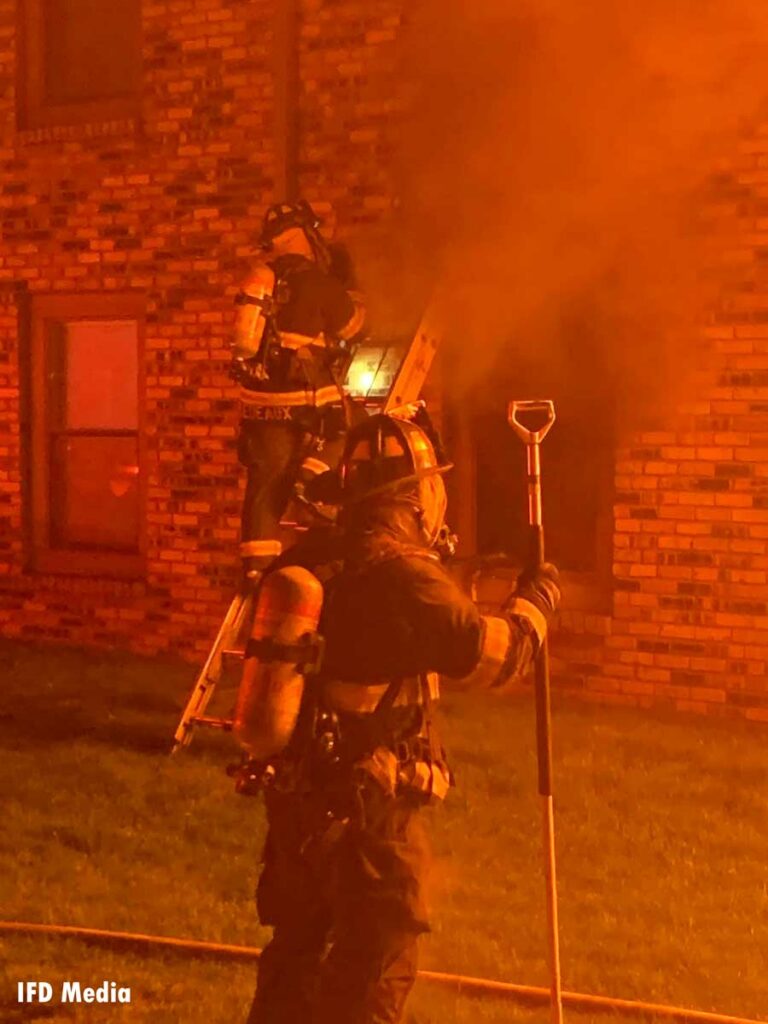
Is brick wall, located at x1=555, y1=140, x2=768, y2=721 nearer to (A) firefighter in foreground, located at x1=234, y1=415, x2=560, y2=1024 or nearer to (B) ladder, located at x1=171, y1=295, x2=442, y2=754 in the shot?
(B) ladder, located at x1=171, y1=295, x2=442, y2=754

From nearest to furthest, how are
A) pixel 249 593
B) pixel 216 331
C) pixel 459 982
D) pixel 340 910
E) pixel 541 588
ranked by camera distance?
pixel 340 910
pixel 541 588
pixel 459 982
pixel 249 593
pixel 216 331

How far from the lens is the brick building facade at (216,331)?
280 inches

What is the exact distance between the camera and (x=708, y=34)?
265 inches

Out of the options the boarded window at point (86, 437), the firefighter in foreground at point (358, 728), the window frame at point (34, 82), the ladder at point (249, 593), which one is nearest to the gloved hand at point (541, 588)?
the firefighter in foreground at point (358, 728)

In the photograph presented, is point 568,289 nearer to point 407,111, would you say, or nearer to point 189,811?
point 407,111

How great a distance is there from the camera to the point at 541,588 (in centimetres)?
379

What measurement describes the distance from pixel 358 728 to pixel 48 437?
6.51 metres

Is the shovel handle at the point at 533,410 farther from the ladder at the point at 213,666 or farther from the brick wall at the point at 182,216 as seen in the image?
the brick wall at the point at 182,216

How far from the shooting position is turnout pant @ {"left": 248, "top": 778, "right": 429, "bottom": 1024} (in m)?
3.33

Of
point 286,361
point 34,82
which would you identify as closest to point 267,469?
point 286,361

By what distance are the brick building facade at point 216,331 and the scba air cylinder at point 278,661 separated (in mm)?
4269

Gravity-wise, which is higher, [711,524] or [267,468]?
[267,468]

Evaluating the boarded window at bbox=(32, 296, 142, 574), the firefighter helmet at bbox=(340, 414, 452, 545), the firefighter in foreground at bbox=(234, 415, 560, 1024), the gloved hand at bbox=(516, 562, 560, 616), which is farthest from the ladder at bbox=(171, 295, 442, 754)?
the boarded window at bbox=(32, 296, 142, 574)

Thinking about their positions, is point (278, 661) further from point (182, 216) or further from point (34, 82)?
point (34, 82)
